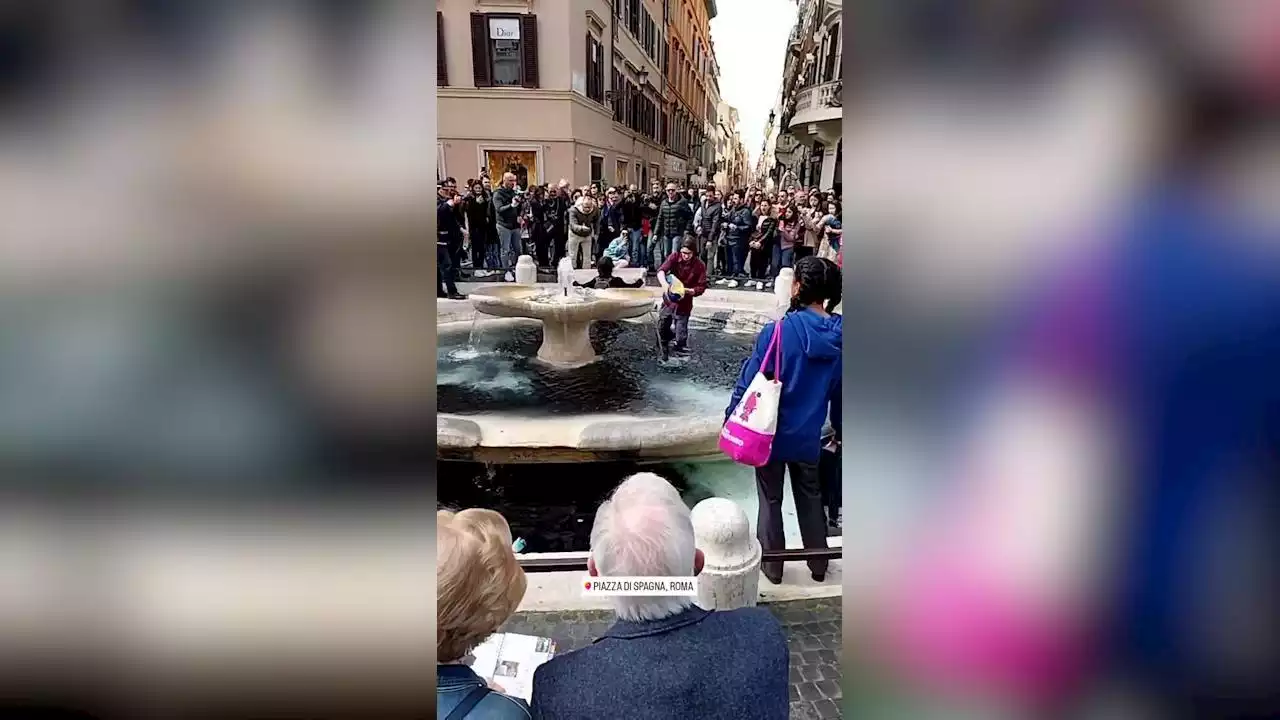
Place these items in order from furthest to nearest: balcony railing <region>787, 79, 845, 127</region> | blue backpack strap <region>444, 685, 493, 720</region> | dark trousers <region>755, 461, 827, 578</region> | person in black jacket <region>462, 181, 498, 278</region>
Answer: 1. dark trousers <region>755, 461, 827, 578</region>
2. person in black jacket <region>462, 181, 498, 278</region>
3. balcony railing <region>787, 79, 845, 127</region>
4. blue backpack strap <region>444, 685, 493, 720</region>

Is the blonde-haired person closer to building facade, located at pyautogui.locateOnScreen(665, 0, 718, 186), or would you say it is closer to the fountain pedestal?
the fountain pedestal

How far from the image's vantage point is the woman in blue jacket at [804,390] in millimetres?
2072

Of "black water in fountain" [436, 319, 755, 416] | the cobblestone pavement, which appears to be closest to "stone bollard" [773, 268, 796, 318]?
"black water in fountain" [436, 319, 755, 416]

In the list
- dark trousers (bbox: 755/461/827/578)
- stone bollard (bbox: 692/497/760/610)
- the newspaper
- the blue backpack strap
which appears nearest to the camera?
the blue backpack strap

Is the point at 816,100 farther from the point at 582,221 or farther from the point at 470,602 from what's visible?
the point at 470,602

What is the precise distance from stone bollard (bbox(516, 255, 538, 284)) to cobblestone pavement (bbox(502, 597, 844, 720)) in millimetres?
962

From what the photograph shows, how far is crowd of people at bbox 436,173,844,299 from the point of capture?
1.93 meters

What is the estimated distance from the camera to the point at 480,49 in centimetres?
179

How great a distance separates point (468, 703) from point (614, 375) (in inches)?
43.4

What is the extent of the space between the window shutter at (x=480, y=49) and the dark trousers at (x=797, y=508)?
1286 mm
